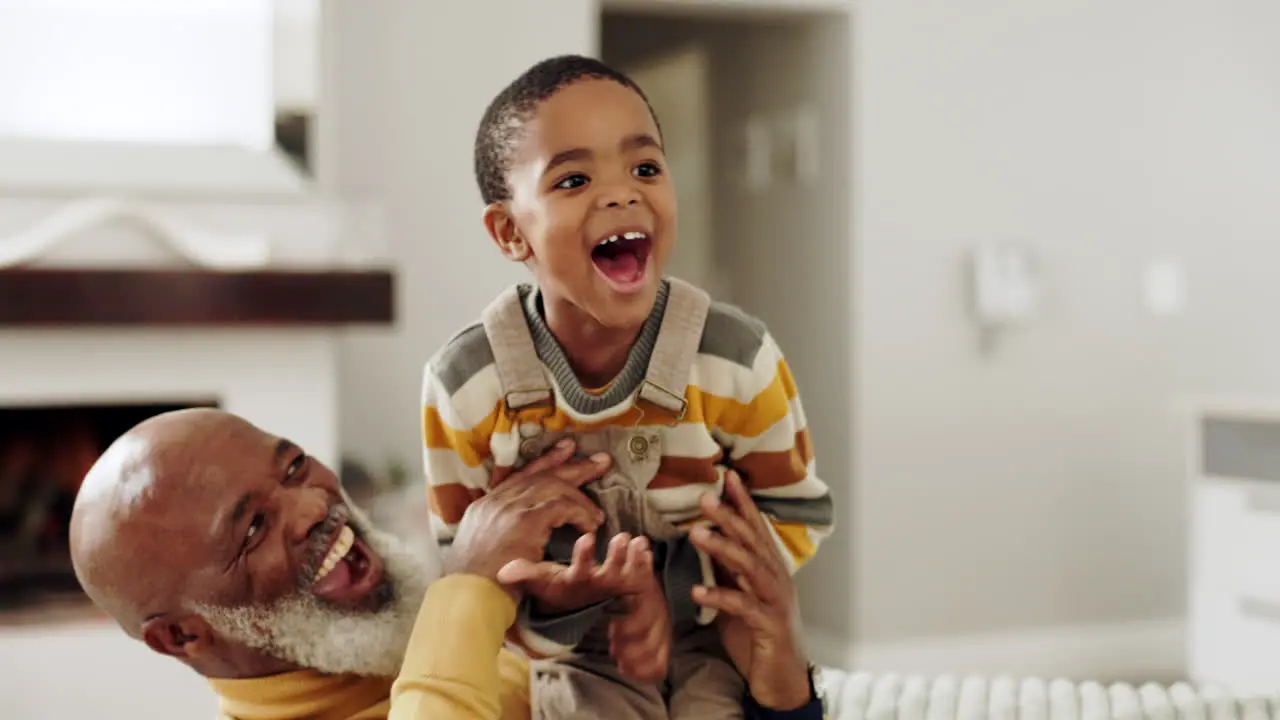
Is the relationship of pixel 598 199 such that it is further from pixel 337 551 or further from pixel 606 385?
pixel 337 551

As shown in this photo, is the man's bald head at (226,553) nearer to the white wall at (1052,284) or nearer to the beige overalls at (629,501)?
the beige overalls at (629,501)

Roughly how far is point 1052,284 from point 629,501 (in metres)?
2.93

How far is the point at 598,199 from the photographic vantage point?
89cm

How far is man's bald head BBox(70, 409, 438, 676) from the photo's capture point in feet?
3.02

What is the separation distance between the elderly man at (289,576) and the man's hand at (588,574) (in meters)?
0.01

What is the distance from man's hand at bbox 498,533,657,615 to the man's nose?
144 millimetres

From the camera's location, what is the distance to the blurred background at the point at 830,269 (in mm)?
2553

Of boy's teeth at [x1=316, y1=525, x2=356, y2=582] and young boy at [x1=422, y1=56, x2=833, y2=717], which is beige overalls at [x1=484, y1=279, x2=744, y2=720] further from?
boy's teeth at [x1=316, y1=525, x2=356, y2=582]

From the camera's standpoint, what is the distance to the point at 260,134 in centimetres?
274

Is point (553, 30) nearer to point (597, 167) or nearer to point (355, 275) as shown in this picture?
point (355, 275)

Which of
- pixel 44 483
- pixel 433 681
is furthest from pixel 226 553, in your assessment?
pixel 44 483

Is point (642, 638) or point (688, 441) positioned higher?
point (688, 441)

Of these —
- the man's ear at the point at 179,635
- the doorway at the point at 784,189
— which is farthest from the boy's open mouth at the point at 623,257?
the doorway at the point at 784,189

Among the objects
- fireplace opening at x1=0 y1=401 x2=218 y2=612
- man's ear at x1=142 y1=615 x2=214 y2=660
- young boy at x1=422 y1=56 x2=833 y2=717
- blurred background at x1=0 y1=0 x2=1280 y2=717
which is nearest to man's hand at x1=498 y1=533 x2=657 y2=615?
young boy at x1=422 y1=56 x2=833 y2=717
